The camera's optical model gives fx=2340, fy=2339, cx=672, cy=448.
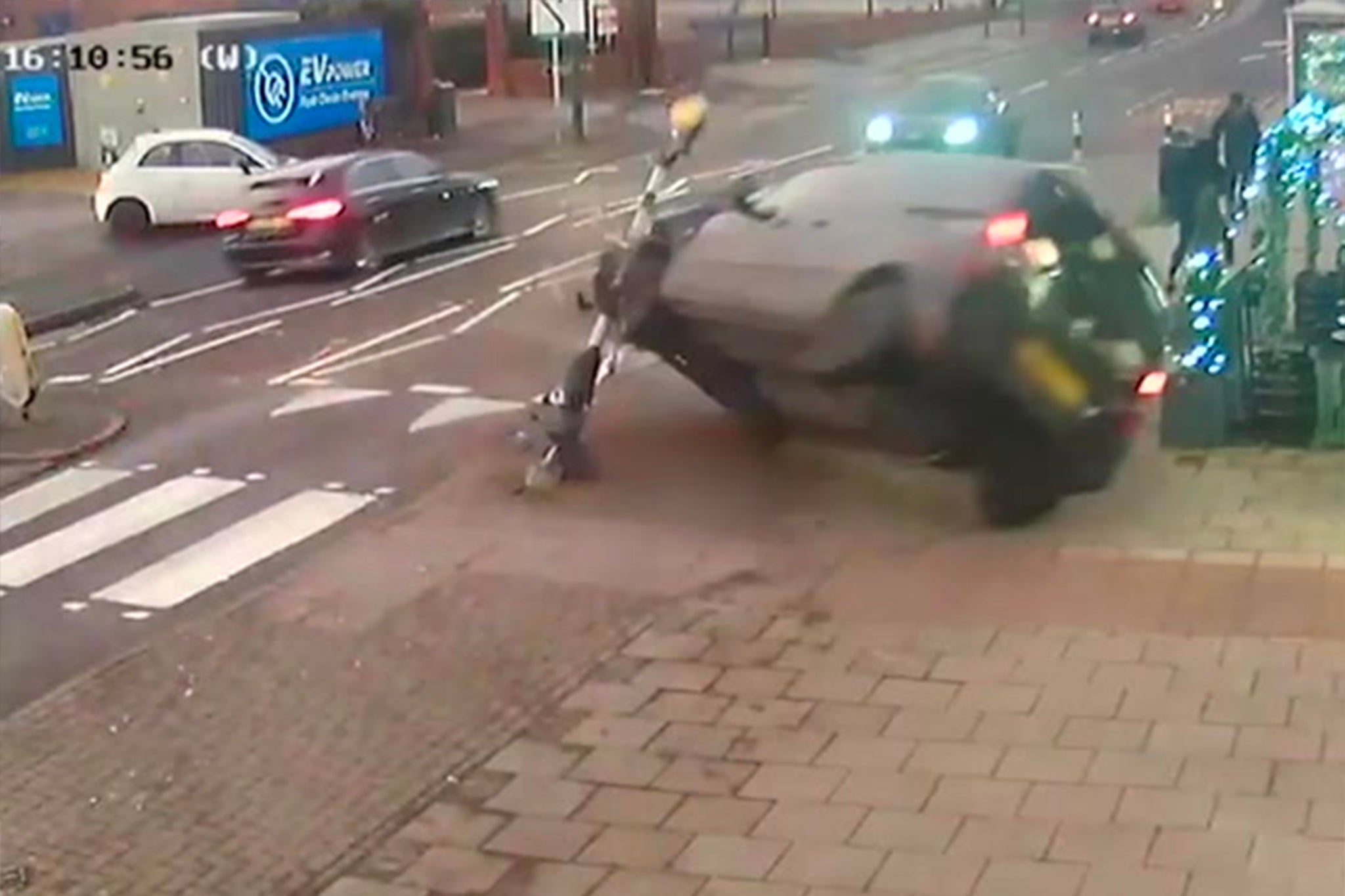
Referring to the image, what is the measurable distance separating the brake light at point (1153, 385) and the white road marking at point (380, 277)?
426 inches

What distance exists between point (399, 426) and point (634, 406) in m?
1.56

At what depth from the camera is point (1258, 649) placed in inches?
379

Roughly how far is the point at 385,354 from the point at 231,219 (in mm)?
8945

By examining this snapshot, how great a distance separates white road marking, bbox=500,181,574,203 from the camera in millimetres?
30633

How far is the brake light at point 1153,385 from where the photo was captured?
12789mm

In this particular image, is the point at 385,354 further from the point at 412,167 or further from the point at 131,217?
the point at 131,217

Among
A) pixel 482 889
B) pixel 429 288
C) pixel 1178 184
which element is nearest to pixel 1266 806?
pixel 482 889

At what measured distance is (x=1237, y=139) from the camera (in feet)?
66.1

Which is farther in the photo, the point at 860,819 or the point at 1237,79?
the point at 1237,79

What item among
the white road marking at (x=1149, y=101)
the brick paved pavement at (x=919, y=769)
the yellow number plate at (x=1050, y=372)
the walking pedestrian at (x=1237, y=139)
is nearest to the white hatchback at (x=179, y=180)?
the walking pedestrian at (x=1237, y=139)

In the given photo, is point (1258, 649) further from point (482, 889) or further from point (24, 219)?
point (24, 219)

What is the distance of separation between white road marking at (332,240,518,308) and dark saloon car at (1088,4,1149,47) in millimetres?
38176

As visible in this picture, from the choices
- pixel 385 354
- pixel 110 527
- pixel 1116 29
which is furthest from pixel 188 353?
pixel 1116 29

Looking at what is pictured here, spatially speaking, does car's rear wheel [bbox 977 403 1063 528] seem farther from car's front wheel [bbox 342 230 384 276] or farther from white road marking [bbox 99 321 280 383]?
car's front wheel [bbox 342 230 384 276]
